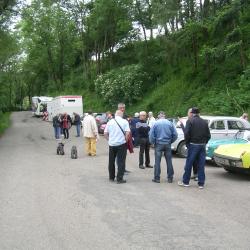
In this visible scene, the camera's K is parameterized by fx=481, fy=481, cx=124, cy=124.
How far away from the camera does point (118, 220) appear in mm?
7891

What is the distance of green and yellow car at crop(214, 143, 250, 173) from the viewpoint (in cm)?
1234

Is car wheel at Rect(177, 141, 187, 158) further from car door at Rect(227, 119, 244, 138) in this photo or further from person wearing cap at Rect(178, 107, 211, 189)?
person wearing cap at Rect(178, 107, 211, 189)

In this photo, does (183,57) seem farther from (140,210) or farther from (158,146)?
(140,210)

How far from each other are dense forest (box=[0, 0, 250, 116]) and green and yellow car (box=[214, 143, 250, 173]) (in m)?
15.1

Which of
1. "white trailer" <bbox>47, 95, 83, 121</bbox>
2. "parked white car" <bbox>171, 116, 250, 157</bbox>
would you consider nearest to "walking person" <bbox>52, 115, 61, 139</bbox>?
"parked white car" <bbox>171, 116, 250, 157</bbox>

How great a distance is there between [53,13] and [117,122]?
58297 mm

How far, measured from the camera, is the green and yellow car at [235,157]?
486 inches

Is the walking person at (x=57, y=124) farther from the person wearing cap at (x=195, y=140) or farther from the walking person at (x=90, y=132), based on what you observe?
the person wearing cap at (x=195, y=140)

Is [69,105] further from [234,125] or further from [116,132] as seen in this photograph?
[116,132]

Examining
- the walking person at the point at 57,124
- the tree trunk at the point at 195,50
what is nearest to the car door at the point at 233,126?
the walking person at the point at 57,124

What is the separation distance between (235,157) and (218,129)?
5.22 metres

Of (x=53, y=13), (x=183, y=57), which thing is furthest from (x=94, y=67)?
(x=183, y=57)

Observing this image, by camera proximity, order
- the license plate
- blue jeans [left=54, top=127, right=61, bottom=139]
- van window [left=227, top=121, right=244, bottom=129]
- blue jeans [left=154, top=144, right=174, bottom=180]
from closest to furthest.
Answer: blue jeans [left=154, top=144, right=174, bottom=180] → the license plate → van window [left=227, top=121, right=244, bottom=129] → blue jeans [left=54, top=127, right=61, bottom=139]

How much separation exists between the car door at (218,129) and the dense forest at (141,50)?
1062 cm
